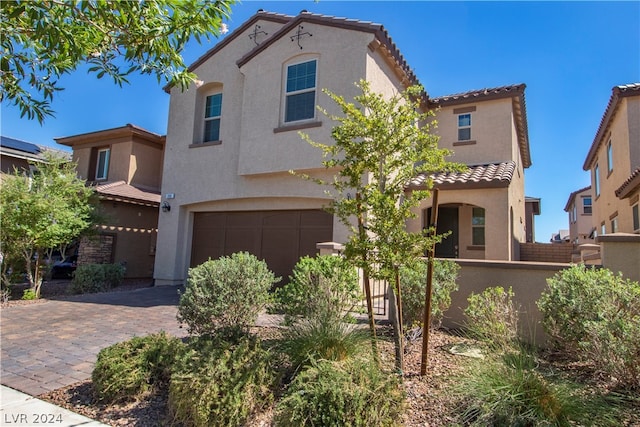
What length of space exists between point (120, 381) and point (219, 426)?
1.37 metres

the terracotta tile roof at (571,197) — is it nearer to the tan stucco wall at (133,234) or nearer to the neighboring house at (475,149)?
the neighboring house at (475,149)

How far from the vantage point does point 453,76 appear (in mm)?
11250

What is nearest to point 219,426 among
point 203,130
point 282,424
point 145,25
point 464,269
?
point 282,424

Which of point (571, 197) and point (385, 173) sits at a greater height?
point (571, 197)

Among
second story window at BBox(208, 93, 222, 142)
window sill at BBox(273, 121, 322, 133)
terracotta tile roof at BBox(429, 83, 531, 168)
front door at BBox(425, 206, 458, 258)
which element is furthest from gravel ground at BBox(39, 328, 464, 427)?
terracotta tile roof at BBox(429, 83, 531, 168)

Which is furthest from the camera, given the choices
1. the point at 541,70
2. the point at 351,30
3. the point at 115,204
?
the point at 115,204

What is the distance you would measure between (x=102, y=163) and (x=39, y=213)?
802 centimetres

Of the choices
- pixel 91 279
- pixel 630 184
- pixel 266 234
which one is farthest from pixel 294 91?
pixel 630 184

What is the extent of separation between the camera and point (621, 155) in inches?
516

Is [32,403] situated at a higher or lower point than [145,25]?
lower

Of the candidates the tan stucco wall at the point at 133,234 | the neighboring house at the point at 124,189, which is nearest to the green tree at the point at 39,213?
the neighboring house at the point at 124,189

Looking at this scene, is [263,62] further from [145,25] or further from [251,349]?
[251,349]

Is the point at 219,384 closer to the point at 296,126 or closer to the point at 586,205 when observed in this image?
the point at 296,126

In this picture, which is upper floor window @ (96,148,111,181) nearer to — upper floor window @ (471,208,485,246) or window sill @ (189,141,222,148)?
window sill @ (189,141,222,148)
